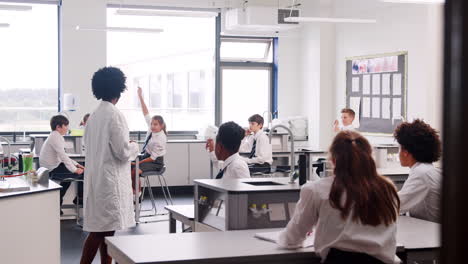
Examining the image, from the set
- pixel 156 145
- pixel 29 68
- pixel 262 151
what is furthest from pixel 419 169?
pixel 29 68

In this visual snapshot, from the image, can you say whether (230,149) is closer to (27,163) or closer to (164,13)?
(27,163)

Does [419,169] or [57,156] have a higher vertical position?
[419,169]

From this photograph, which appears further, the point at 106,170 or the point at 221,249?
the point at 106,170

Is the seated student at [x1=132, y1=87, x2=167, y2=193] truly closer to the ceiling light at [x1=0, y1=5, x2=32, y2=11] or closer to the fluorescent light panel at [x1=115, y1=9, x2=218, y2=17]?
the fluorescent light panel at [x1=115, y1=9, x2=218, y2=17]

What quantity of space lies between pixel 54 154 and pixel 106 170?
9.38ft

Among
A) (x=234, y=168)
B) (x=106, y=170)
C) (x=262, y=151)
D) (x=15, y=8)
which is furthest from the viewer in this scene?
(x=15, y=8)

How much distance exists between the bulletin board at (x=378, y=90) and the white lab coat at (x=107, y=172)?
15.1 ft

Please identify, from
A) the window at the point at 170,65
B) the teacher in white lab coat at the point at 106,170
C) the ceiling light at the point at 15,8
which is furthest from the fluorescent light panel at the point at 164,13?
the teacher in white lab coat at the point at 106,170

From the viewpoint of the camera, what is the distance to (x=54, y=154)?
19.9ft

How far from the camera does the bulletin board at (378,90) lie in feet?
25.2

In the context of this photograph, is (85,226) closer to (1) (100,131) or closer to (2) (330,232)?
(1) (100,131)

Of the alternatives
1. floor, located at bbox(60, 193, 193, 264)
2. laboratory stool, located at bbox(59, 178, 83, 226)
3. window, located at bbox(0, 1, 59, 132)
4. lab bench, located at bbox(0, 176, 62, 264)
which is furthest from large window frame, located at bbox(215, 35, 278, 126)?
lab bench, located at bbox(0, 176, 62, 264)

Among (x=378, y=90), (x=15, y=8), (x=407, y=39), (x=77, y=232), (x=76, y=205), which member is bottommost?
(x=77, y=232)

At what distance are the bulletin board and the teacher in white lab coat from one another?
15.0ft
